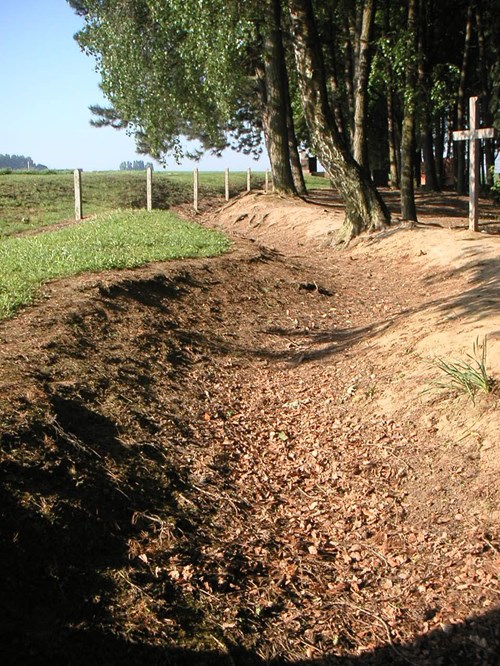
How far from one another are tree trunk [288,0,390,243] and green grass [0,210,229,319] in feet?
8.59

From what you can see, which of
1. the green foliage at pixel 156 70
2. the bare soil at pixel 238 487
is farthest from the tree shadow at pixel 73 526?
the green foliage at pixel 156 70

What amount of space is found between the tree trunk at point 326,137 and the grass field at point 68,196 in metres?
10.3

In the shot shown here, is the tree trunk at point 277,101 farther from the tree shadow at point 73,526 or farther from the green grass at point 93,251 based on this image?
the tree shadow at point 73,526

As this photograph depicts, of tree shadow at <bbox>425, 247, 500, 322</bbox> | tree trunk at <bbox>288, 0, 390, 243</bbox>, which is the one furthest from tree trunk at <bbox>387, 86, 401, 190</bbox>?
tree shadow at <bbox>425, 247, 500, 322</bbox>

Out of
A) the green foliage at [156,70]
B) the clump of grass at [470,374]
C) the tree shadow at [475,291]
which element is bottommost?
the clump of grass at [470,374]

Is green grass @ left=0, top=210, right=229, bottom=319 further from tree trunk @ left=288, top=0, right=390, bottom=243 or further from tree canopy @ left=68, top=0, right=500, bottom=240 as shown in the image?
tree canopy @ left=68, top=0, right=500, bottom=240

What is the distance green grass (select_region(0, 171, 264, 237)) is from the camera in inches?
982

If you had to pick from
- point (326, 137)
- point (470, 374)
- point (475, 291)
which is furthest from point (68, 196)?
point (470, 374)

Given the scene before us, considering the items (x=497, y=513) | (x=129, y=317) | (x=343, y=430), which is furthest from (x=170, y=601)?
(x=129, y=317)

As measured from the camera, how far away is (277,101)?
21906mm

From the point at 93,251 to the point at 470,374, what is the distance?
6605mm

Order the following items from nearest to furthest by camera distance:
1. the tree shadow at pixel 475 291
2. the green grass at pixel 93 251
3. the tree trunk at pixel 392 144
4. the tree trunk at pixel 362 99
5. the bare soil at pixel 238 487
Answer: the bare soil at pixel 238 487 → the tree shadow at pixel 475 291 → the green grass at pixel 93 251 → the tree trunk at pixel 362 99 → the tree trunk at pixel 392 144

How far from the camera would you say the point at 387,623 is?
14.1ft

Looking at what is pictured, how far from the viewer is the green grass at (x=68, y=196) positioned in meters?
24.9
